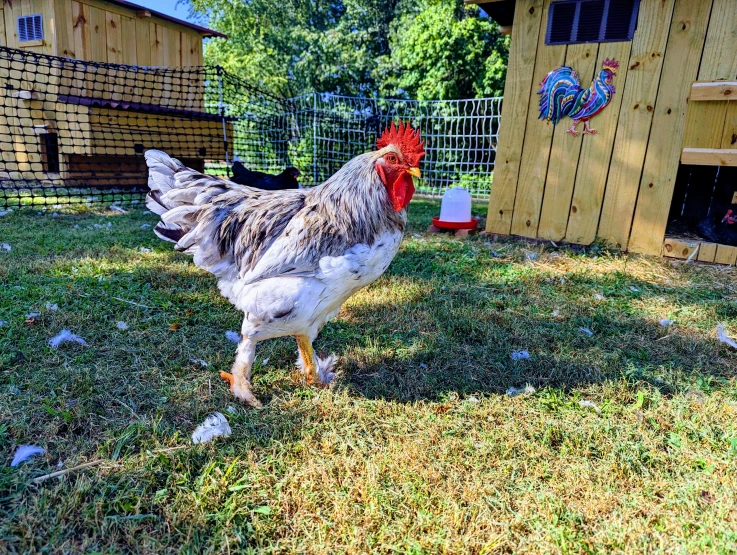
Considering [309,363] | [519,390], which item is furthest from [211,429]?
[519,390]

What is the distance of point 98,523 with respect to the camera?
1.51 m

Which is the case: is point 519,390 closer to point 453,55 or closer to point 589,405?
point 589,405

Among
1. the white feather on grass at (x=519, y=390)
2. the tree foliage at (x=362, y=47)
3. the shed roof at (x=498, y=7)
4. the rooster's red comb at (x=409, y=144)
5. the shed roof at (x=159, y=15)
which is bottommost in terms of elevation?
the white feather on grass at (x=519, y=390)

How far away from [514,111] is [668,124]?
156cm

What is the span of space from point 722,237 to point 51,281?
21.4 ft

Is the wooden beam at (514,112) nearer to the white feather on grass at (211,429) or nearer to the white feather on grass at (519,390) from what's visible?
→ the white feather on grass at (519,390)

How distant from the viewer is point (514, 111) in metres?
5.29

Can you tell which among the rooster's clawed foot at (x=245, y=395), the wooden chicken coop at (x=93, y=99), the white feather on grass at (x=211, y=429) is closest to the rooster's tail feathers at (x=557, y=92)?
the rooster's clawed foot at (x=245, y=395)

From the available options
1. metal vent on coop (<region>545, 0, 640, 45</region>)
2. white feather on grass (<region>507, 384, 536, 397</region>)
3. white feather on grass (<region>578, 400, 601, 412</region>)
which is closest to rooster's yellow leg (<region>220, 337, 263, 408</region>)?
white feather on grass (<region>507, 384, 536, 397</region>)

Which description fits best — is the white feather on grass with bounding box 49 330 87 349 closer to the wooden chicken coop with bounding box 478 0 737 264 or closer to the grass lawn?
the grass lawn

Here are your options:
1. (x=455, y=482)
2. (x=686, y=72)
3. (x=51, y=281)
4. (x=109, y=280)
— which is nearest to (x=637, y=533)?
(x=455, y=482)

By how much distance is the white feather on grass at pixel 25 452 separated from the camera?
1.75 meters

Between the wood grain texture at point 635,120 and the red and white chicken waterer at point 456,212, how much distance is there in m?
1.56

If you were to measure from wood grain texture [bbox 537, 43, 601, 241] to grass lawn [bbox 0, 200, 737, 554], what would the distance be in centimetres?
168
